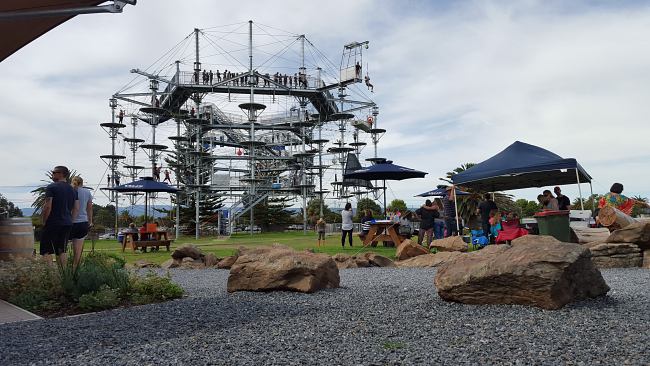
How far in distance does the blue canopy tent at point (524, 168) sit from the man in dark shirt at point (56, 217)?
9470 mm

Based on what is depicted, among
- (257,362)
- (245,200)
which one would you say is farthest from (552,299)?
(245,200)

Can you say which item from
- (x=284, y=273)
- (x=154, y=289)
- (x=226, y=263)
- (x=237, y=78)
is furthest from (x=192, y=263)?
(x=237, y=78)

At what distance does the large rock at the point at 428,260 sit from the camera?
9453mm

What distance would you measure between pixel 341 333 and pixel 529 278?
1905 millimetres

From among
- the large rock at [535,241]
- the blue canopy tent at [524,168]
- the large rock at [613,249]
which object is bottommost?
the large rock at [613,249]

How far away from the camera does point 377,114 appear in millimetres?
46875

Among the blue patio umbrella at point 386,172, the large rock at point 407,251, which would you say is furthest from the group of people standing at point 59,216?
the blue patio umbrella at point 386,172

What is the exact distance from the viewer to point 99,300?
528cm

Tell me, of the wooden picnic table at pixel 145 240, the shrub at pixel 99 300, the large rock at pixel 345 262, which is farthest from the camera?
the wooden picnic table at pixel 145 240

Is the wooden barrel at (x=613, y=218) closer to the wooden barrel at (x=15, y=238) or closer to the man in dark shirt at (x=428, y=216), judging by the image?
the man in dark shirt at (x=428, y=216)

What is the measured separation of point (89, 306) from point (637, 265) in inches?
320

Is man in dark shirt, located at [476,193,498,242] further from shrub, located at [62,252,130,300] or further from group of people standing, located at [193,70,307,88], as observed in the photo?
group of people standing, located at [193,70,307,88]

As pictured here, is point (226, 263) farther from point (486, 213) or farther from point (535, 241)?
point (535, 241)

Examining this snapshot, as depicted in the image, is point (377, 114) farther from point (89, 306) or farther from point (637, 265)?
point (89, 306)
